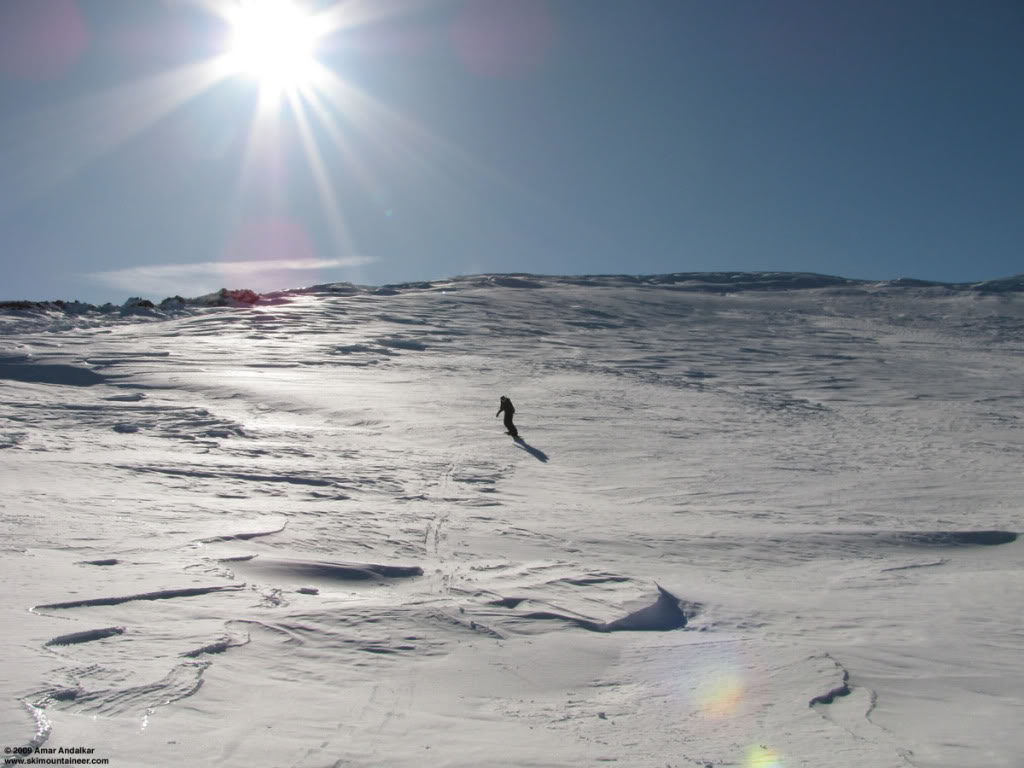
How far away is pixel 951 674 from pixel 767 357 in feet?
73.9

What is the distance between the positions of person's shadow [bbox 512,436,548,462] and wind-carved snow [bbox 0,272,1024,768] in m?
0.08

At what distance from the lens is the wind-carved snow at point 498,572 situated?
3584 mm

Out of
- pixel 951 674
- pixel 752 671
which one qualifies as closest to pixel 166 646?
pixel 752 671

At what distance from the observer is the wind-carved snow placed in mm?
3584

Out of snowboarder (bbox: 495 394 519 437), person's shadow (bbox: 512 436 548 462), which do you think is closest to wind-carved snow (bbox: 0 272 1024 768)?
person's shadow (bbox: 512 436 548 462)

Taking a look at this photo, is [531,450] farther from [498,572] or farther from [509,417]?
[498,572]

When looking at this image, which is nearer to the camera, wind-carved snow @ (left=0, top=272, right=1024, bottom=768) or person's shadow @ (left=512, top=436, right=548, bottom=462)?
wind-carved snow @ (left=0, top=272, right=1024, bottom=768)

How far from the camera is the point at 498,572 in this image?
623 cm

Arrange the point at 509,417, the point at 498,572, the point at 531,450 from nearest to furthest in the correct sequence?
the point at 498,572 → the point at 531,450 → the point at 509,417

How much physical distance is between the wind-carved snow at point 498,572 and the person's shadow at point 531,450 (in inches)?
3.1

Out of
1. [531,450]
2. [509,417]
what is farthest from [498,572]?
[509,417]

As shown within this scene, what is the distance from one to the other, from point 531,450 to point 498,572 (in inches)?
259

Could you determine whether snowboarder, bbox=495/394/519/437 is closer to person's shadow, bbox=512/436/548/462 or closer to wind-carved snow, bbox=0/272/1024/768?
person's shadow, bbox=512/436/548/462

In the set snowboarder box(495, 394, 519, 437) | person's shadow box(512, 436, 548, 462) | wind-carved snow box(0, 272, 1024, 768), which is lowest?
wind-carved snow box(0, 272, 1024, 768)
